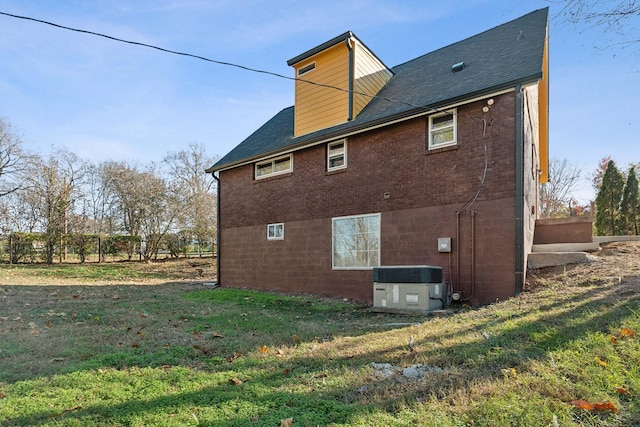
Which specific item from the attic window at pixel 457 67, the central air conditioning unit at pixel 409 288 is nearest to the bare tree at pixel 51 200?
the central air conditioning unit at pixel 409 288

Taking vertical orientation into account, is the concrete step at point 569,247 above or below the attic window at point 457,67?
below

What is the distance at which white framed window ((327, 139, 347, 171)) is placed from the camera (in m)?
10.8

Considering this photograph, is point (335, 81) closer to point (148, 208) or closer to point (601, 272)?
point (601, 272)

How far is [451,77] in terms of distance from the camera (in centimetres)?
989

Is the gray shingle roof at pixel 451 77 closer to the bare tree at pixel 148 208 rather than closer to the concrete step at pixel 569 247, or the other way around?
the concrete step at pixel 569 247

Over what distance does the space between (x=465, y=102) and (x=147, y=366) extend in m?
7.82

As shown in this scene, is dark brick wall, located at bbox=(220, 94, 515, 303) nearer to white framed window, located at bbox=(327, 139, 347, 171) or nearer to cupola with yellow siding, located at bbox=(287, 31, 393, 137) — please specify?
white framed window, located at bbox=(327, 139, 347, 171)

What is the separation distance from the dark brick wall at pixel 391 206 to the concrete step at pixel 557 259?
1.01m

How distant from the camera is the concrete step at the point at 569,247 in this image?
891cm

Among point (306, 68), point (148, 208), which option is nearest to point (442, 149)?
point (306, 68)

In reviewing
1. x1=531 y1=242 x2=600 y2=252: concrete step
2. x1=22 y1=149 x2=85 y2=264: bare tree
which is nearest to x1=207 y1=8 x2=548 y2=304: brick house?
x1=531 y1=242 x2=600 y2=252: concrete step

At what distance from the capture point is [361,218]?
1020cm

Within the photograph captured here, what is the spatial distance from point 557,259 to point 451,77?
5.24m

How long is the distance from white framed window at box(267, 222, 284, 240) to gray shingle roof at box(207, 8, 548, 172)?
7.99ft
